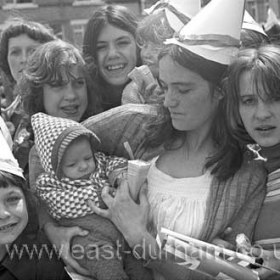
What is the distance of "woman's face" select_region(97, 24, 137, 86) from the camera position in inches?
101

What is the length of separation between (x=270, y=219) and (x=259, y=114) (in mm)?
360

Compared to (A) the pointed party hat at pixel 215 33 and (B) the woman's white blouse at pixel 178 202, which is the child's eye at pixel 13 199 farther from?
(A) the pointed party hat at pixel 215 33

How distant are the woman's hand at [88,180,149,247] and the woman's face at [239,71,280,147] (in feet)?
1.49

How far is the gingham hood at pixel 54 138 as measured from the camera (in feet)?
6.15

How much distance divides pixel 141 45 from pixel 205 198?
1.05 metres

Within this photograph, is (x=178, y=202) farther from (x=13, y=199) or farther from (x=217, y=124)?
(x=13, y=199)

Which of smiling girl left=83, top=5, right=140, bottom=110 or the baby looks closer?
the baby

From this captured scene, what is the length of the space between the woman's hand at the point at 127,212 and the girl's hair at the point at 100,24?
91 centimetres

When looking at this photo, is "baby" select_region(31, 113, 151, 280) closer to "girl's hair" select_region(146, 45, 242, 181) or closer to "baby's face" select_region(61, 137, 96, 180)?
"baby's face" select_region(61, 137, 96, 180)

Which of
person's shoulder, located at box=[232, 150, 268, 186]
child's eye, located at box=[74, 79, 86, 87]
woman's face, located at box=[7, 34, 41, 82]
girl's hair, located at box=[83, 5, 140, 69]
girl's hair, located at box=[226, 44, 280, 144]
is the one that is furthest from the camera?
woman's face, located at box=[7, 34, 41, 82]

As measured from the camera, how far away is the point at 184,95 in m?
1.72

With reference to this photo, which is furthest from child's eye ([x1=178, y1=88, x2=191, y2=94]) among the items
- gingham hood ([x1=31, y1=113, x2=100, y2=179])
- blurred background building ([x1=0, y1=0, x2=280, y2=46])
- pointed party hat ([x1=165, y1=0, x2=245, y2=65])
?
blurred background building ([x1=0, y1=0, x2=280, y2=46])

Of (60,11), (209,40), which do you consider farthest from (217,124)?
(60,11)

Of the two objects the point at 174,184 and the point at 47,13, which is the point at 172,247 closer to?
the point at 174,184
